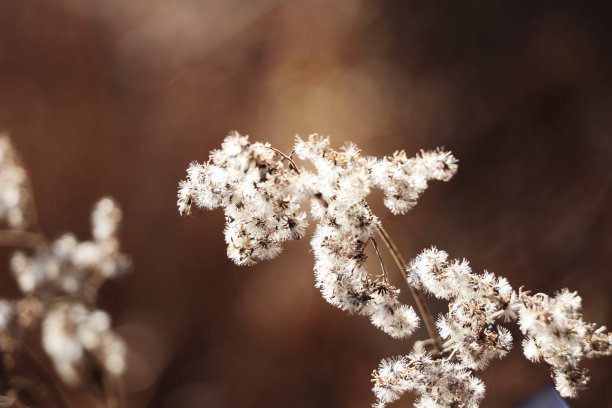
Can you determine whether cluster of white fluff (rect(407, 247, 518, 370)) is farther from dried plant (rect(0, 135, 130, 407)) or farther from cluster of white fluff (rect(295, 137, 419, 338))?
dried plant (rect(0, 135, 130, 407))

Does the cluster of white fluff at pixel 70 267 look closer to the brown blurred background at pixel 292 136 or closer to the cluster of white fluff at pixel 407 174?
the cluster of white fluff at pixel 407 174

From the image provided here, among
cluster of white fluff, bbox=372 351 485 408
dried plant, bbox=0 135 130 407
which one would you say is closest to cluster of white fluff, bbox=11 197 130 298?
dried plant, bbox=0 135 130 407

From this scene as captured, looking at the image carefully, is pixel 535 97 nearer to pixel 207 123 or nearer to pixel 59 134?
pixel 207 123

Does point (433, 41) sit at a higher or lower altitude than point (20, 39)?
lower

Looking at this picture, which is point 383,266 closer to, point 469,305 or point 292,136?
point 469,305

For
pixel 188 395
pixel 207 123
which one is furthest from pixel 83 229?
pixel 188 395
